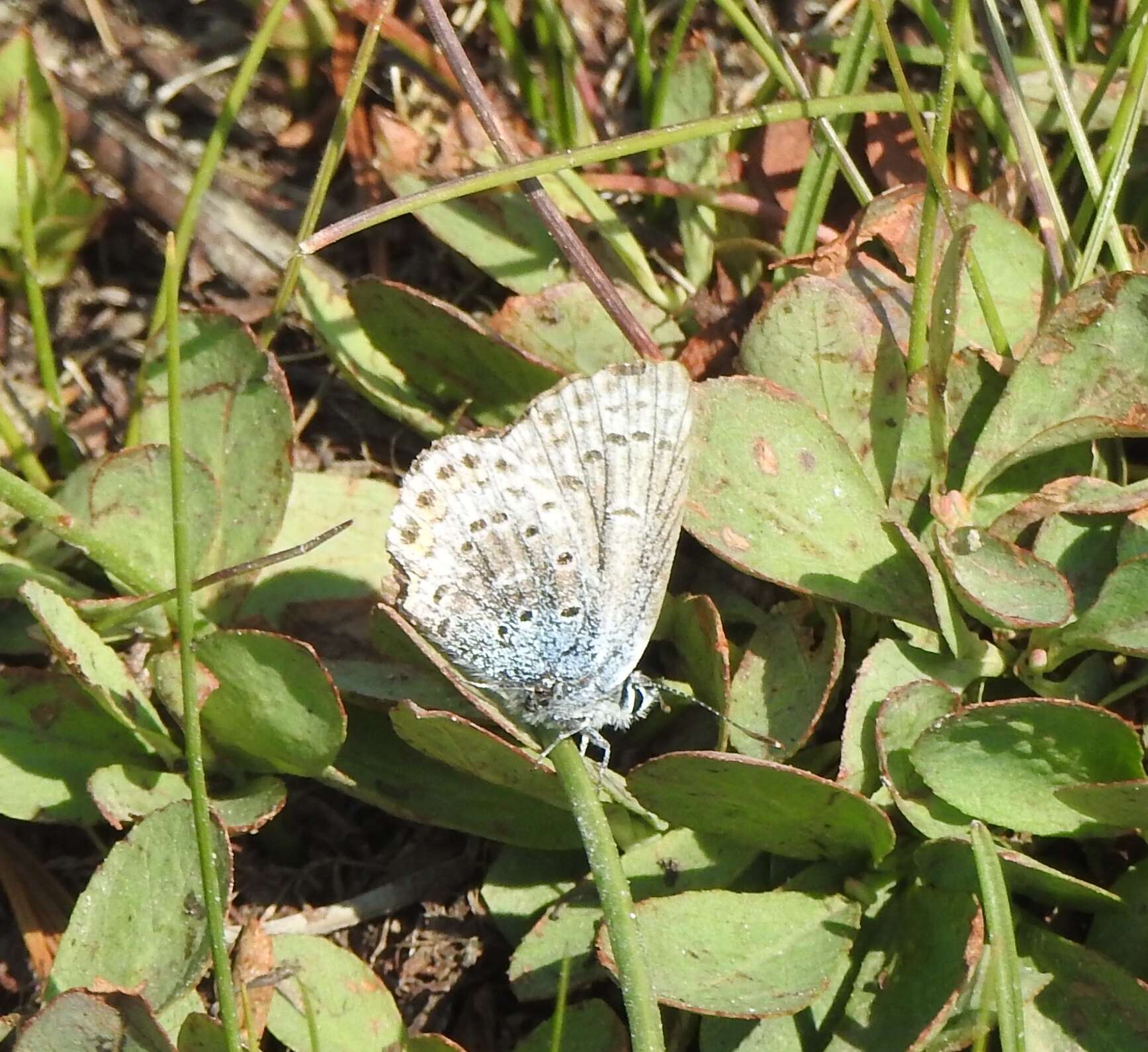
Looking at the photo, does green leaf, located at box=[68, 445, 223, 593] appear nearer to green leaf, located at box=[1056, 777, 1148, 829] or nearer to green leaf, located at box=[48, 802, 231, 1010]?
green leaf, located at box=[48, 802, 231, 1010]

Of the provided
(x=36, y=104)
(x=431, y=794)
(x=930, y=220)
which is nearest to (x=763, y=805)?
(x=431, y=794)

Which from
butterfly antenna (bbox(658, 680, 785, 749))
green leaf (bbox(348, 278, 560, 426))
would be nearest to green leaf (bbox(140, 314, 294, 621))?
green leaf (bbox(348, 278, 560, 426))

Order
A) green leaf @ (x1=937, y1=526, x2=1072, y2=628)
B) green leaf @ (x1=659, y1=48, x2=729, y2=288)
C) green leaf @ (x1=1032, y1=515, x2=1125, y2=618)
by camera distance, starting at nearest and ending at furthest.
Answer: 1. green leaf @ (x1=937, y1=526, x2=1072, y2=628)
2. green leaf @ (x1=1032, y1=515, x2=1125, y2=618)
3. green leaf @ (x1=659, y1=48, x2=729, y2=288)

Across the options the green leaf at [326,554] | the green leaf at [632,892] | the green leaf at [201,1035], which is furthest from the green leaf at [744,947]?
the green leaf at [326,554]

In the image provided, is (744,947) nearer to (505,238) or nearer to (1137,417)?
(1137,417)

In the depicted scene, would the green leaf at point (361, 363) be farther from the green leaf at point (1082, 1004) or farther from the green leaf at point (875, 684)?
the green leaf at point (1082, 1004)
